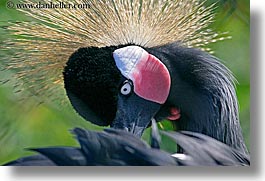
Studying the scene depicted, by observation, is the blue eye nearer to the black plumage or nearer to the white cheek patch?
the white cheek patch

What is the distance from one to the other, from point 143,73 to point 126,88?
0.28ft

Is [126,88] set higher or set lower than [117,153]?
higher

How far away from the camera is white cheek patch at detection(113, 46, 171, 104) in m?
1.90

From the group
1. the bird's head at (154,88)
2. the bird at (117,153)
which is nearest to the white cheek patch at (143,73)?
the bird's head at (154,88)

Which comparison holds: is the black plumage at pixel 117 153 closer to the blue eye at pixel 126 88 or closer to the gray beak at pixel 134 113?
the gray beak at pixel 134 113

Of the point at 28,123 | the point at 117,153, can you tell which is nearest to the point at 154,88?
the point at 117,153

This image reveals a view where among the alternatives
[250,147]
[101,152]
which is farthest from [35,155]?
[250,147]

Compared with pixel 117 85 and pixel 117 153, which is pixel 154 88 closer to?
pixel 117 85

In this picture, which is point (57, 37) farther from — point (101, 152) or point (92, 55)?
point (101, 152)

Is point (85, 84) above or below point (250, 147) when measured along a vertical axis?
above

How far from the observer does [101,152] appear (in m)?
1.85

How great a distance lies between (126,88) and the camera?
1894 mm

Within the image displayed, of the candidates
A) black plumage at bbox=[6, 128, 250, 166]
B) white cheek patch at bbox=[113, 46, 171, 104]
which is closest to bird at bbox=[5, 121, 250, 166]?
black plumage at bbox=[6, 128, 250, 166]

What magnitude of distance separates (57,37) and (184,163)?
0.66m
